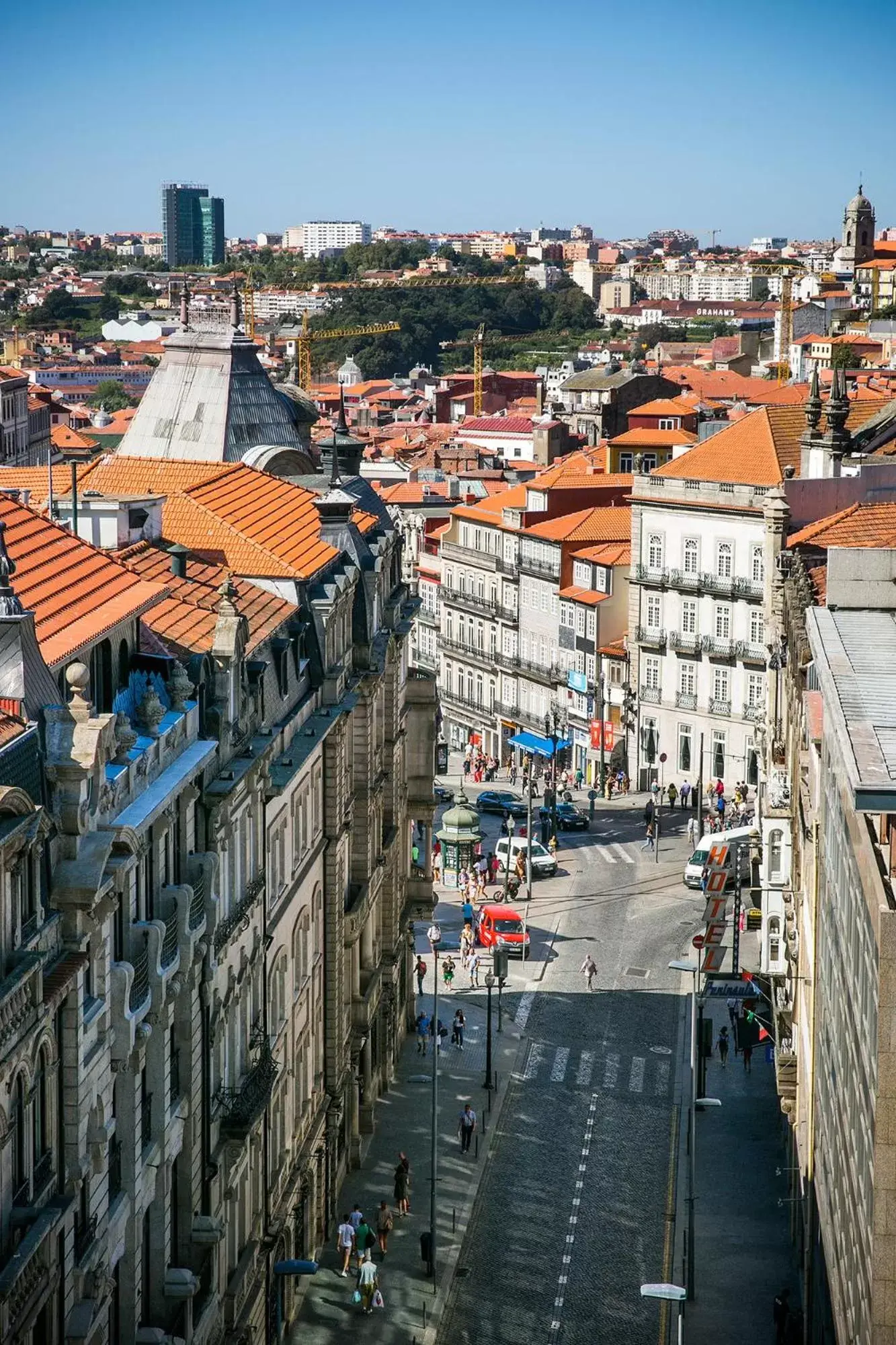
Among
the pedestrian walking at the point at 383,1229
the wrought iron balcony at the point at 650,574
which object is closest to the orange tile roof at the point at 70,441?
the wrought iron balcony at the point at 650,574

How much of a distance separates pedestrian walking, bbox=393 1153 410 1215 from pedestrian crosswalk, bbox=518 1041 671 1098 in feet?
26.7

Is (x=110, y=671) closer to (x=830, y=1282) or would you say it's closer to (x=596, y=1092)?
(x=830, y=1282)

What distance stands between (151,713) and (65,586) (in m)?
2.23

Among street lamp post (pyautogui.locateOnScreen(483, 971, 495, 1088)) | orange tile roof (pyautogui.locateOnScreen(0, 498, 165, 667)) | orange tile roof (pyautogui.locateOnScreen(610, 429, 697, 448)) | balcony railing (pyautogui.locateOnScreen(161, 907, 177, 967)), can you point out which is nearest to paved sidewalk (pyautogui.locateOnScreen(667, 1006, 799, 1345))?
street lamp post (pyautogui.locateOnScreen(483, 971, 495, 1088))

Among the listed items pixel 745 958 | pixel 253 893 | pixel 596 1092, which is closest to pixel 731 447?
pixel 745 958

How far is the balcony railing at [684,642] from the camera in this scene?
91.1 meters

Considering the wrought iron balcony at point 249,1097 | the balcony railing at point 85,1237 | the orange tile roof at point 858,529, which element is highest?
the orange tile roof at point 858,529

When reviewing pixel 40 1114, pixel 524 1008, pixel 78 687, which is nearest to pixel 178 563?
pixel 78 687

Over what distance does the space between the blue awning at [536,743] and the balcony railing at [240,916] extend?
57.9 meters

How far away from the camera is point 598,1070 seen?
186 ft

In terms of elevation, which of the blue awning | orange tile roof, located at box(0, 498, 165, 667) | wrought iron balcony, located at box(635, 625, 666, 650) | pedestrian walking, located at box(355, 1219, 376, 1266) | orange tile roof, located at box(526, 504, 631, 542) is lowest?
the blue awning

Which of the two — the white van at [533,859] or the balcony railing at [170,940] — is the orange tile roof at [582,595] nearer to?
the white van at [533,859]

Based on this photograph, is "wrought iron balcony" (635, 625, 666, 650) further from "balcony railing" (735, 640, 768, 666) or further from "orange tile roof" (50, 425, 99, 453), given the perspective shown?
"orange tile roof" (50, 425, 99, 453)

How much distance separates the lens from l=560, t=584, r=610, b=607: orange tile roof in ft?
319
